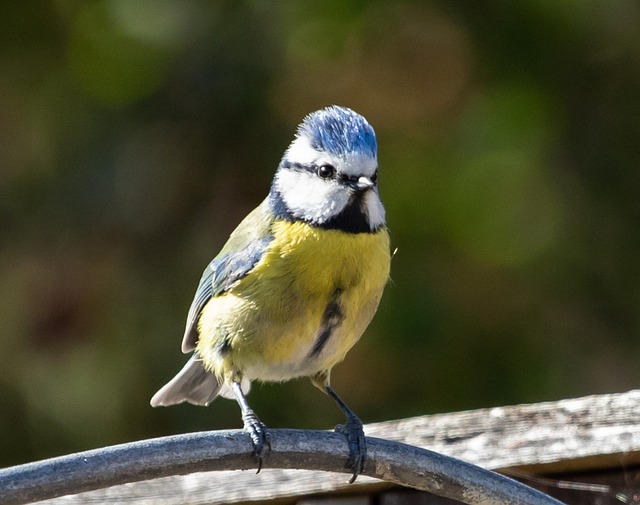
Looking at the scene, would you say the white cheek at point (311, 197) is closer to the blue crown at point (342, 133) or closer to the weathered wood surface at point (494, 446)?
the blue crown at point (342, 133)

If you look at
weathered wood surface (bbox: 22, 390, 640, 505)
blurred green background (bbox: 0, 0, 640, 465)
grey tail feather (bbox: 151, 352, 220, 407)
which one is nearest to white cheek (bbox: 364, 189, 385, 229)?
weathered wood surface (bbox: 22, 390, 640, 505)

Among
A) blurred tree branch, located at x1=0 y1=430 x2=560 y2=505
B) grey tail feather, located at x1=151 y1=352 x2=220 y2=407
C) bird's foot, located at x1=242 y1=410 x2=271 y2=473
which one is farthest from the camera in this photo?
grey tail feather, located at x1=151 y1=352 x2=220 y2=407

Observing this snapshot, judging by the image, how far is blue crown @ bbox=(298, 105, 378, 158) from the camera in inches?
94.2

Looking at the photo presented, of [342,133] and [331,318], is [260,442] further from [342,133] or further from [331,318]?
[342,133]

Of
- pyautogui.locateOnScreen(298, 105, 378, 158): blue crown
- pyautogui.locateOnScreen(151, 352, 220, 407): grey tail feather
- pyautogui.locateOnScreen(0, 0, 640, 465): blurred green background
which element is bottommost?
pyautogui.locateOnScreen(151, 352, 220, 407): grey tail feather

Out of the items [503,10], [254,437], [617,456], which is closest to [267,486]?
[254,437]

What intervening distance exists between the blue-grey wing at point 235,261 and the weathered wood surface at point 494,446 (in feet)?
1.50

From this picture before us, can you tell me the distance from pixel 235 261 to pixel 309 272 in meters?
0.23

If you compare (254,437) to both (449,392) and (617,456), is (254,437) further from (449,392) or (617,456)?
(449,392)

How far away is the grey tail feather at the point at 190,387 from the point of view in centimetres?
272

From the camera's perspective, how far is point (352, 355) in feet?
11.5

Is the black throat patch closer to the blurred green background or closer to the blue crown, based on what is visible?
the blue crown

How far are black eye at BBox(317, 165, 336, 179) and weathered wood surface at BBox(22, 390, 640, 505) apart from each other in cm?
56

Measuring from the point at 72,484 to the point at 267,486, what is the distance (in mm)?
755
